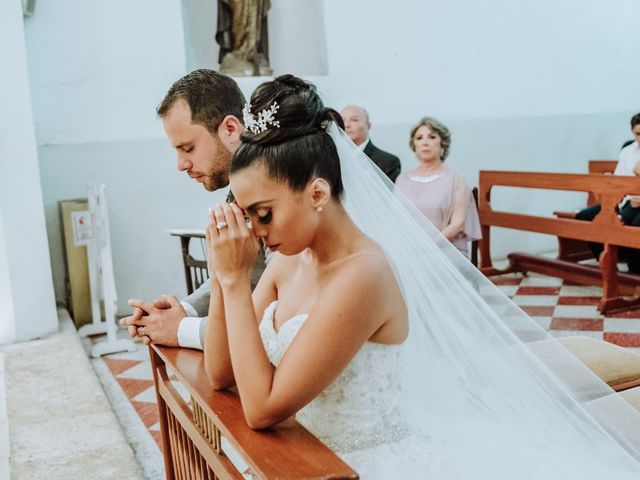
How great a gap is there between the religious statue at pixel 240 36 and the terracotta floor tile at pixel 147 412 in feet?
10.1

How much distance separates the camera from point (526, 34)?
7.16m

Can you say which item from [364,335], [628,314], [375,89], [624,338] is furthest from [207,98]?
[375,89]

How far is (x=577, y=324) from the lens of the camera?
4.93 meters

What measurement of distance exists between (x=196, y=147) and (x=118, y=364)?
291cm

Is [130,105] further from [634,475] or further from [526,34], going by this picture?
[634,475]

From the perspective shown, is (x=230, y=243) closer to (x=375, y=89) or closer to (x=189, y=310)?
(x=189, y=310)

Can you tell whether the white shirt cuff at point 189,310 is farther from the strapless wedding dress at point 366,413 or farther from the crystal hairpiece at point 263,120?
the crystal hairpiece at point 263,120

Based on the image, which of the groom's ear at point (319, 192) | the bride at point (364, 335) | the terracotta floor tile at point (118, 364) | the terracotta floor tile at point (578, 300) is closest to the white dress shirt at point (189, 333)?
the bride at point (364, 335)

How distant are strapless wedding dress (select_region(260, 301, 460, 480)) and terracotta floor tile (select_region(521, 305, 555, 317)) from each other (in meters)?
3.84

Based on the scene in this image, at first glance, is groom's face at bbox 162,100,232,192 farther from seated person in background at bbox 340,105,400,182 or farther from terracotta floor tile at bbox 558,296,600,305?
terracotta floor tile at bbox 558,296,600,305

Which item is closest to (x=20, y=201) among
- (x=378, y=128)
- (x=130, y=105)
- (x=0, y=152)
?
(x=0, y=152)

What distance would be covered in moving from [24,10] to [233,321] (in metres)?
4.40

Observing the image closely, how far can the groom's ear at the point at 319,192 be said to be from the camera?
1.49m

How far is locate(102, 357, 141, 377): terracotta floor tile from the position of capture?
4.47m
